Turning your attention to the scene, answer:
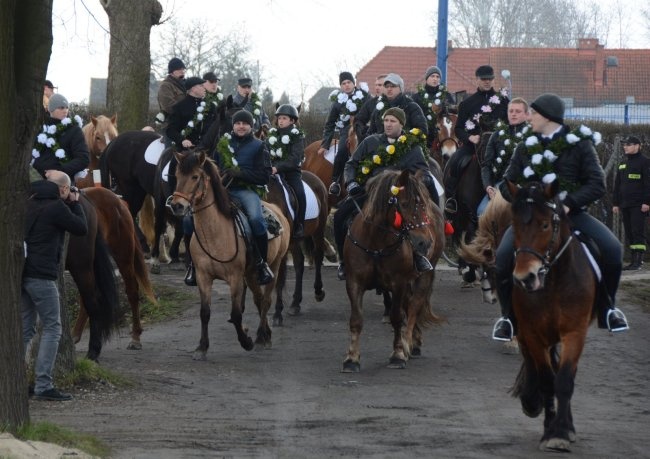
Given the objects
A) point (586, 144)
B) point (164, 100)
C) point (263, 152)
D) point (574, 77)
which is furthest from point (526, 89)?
point (586, 144)

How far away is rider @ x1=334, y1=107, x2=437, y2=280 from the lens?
13875 mm

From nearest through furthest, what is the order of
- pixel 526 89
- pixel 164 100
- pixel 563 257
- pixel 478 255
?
pixel 563 257 → pixel 478 255 → pixel 164 100 → pixel 526 89

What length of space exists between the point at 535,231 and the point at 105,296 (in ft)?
17.6

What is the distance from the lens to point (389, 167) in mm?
14023

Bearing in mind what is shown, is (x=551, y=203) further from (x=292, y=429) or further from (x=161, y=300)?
(x=161, y=300)

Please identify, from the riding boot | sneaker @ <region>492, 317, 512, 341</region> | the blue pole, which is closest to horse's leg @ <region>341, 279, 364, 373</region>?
the riding boot

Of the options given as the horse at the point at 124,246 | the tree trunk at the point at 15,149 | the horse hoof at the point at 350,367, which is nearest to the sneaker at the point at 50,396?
the tree trunk at the point at 15,149

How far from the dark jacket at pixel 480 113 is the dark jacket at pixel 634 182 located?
6734 mm

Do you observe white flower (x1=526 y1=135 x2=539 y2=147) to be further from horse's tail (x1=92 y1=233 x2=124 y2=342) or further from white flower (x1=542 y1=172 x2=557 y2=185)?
horse's tail (x1=92 y1=233 x2=124 y2=342)

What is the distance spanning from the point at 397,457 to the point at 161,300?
383 inches

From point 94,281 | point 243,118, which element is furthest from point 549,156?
point 243,118

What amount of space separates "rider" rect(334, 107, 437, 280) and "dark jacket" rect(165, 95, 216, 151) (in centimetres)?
449

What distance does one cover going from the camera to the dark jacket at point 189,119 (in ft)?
59.6

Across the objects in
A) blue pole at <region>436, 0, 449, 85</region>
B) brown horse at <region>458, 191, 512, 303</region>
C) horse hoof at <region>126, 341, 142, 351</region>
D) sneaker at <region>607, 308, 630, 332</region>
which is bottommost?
horse hoof at <region>126, 341, 142, 351</region>
